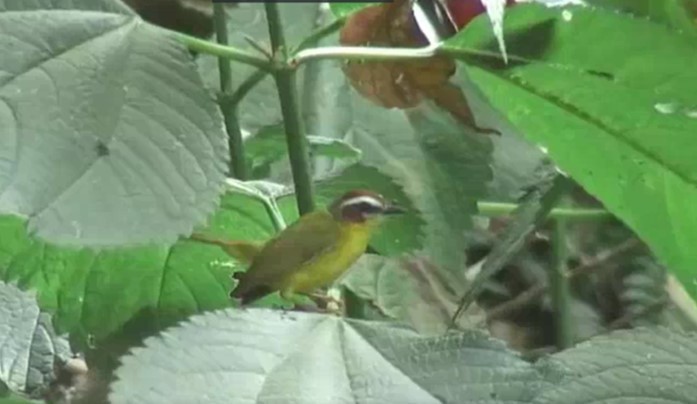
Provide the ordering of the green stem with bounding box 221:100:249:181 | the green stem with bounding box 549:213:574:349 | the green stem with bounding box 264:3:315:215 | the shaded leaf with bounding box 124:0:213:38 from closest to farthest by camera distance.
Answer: the green stem with bounding box 264:3:315:215
the green stem with bounding box 221:100:249:181
the green stem with bounding box 549:213:574:349
the shaded leaf with bounding box 124:0:213:38

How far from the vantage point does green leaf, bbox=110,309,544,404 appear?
322 millimetres

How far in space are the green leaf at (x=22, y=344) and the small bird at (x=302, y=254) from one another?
2.4 inches

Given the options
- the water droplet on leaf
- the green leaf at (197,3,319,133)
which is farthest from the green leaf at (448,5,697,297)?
the green leaf at (197,3,319,133)

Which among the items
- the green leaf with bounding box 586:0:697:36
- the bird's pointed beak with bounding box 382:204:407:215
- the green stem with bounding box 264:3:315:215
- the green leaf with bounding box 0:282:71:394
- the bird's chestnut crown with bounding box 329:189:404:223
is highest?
the green leaf with bounding box 586:0:697:36

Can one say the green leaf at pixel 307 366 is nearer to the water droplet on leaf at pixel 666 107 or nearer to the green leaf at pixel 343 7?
the water droplet on leaf at pixel 666 107

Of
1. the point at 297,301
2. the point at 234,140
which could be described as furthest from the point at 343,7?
the point at 297,301

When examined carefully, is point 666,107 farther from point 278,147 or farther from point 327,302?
point 278,147

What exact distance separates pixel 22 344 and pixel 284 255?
0.10 meters

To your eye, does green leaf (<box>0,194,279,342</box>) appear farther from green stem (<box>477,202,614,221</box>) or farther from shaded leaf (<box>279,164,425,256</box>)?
green stem (<box>477,202,614,221</box>)

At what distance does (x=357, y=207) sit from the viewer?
0.47m

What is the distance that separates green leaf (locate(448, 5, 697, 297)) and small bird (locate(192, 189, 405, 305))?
7 cm

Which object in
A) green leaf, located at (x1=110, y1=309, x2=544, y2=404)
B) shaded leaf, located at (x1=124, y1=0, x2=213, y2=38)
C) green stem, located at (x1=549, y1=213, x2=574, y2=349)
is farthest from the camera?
shaded leaf, located at (x1=124, y1=0, x2=213, y2=38)

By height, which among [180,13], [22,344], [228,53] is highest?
[180,13]

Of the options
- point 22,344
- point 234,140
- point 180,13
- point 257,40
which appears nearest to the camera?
point 22,344
